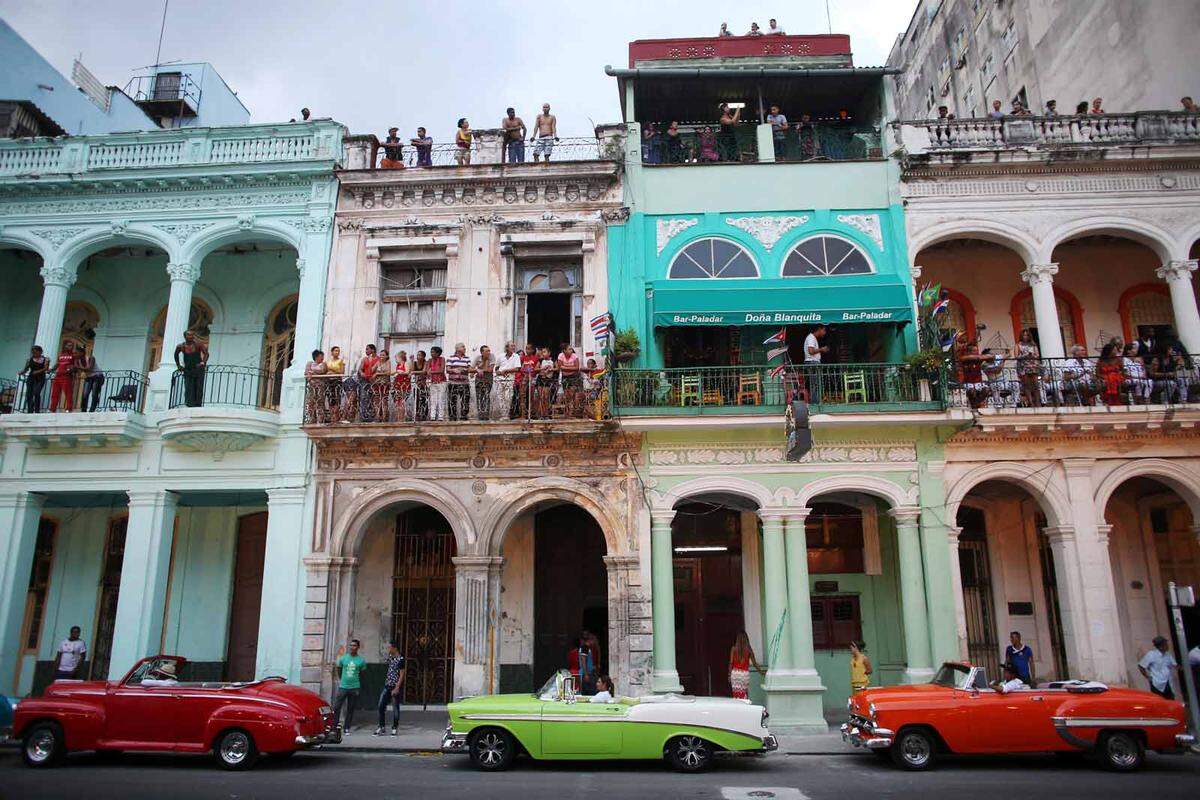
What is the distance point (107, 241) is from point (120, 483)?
5168 mm

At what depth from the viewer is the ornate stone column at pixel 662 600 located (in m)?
13.8

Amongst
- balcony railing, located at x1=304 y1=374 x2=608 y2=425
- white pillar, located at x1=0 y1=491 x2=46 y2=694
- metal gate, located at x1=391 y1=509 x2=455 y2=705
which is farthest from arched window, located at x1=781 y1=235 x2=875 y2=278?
white pillar, located at x1=0 y1=491 x2=46 y2=694

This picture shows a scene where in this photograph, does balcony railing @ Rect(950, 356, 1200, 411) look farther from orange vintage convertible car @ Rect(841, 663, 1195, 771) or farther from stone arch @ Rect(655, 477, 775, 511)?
orange vintage convertible car @ Rect(841, 663, 1195, 771)

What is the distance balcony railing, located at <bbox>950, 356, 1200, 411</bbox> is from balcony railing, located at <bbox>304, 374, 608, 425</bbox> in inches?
272

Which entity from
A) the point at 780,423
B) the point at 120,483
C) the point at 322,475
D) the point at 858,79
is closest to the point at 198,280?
the point at 120,483

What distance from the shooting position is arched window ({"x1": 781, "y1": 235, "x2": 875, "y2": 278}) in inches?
619

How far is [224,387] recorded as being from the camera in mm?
16703

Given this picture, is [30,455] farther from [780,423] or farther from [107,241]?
[780,423]

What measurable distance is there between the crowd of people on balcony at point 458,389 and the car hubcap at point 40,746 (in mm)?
6140

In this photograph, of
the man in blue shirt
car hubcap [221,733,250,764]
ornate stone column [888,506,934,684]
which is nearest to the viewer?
car hubcap [221,733,250,764]

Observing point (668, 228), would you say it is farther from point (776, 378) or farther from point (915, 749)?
point (915, 749)

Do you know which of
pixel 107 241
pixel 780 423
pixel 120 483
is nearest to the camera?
pixel 780 423

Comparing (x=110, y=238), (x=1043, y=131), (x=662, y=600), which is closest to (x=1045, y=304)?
(x=1043, y=131)

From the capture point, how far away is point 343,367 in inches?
597
